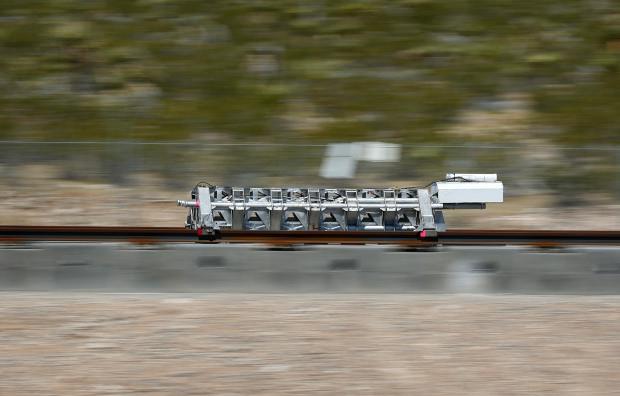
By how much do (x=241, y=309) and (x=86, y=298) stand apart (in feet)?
6.93

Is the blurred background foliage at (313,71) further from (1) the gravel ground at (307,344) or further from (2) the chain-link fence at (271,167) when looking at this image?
(1) the gravel ground at (307,344)

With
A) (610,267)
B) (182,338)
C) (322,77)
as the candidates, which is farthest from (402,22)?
(182,338)

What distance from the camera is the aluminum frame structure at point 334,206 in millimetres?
13766

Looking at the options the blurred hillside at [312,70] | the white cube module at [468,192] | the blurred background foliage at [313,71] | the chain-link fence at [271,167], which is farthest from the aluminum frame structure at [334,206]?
the blurred hillside at [312,70]

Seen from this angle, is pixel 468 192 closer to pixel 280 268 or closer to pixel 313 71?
pixel 280 268

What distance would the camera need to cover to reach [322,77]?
82.2 feet

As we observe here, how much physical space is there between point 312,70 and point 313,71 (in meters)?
0.05

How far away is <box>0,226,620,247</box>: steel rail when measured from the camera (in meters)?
13.6

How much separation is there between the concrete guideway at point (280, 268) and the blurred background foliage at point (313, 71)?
33.2 ft

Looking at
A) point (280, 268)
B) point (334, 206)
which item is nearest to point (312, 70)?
point (334, 206)

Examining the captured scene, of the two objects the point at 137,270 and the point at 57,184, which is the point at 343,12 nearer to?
the point at 57,184

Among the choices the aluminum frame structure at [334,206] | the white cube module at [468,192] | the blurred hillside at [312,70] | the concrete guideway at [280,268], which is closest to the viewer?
the concrete guideway at [280,268]

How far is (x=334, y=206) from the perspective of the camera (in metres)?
13.9

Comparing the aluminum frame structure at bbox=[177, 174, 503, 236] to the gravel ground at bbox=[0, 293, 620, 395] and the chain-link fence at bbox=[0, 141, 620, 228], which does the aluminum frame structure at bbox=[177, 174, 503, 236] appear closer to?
the gravel ground at bbox=[0, 293, 620, 395]
